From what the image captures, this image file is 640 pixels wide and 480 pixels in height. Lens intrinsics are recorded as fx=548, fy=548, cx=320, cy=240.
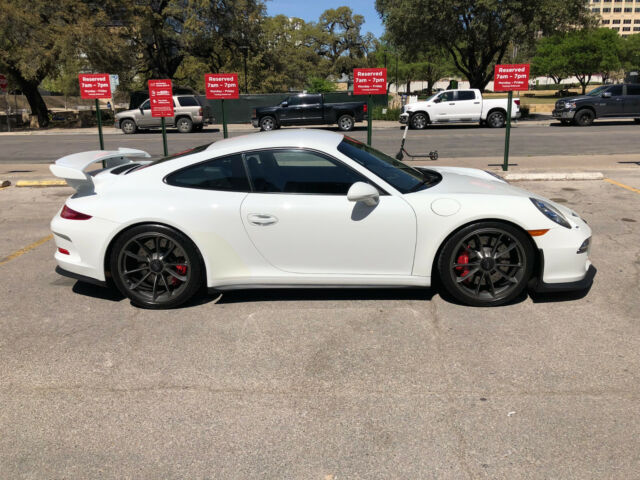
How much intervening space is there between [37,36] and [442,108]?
21.6 metres

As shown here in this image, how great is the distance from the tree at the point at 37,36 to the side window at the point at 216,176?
2896 centimetres

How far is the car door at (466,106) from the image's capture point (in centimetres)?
2500

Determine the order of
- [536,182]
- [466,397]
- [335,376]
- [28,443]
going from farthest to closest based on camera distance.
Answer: [536,182] < [335,376] < [466,397] < [28,443]

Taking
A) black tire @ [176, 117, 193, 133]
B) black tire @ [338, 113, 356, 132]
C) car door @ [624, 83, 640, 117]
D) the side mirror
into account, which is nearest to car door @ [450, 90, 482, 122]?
black tire @ [338, 113, 356, 132]

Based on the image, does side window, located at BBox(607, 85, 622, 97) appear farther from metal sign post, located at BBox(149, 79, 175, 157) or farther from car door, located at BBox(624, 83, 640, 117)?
metal sign post, located at BBox(149, 79, 175, 157)

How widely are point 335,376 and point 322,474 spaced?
889 mm

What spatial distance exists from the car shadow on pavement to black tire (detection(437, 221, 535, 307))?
382 millimetres

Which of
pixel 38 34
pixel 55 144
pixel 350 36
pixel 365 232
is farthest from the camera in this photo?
pixel 350 36

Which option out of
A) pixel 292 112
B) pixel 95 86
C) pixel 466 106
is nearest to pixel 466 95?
pixel 466 106

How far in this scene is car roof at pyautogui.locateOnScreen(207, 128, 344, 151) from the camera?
170 inches

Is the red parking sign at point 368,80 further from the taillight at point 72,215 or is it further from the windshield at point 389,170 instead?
the taillight at point 72,215

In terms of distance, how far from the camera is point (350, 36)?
85438 mm

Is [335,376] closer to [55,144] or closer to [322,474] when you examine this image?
[322,474]

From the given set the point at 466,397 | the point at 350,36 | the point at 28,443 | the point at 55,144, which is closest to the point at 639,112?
the point at 55,144
